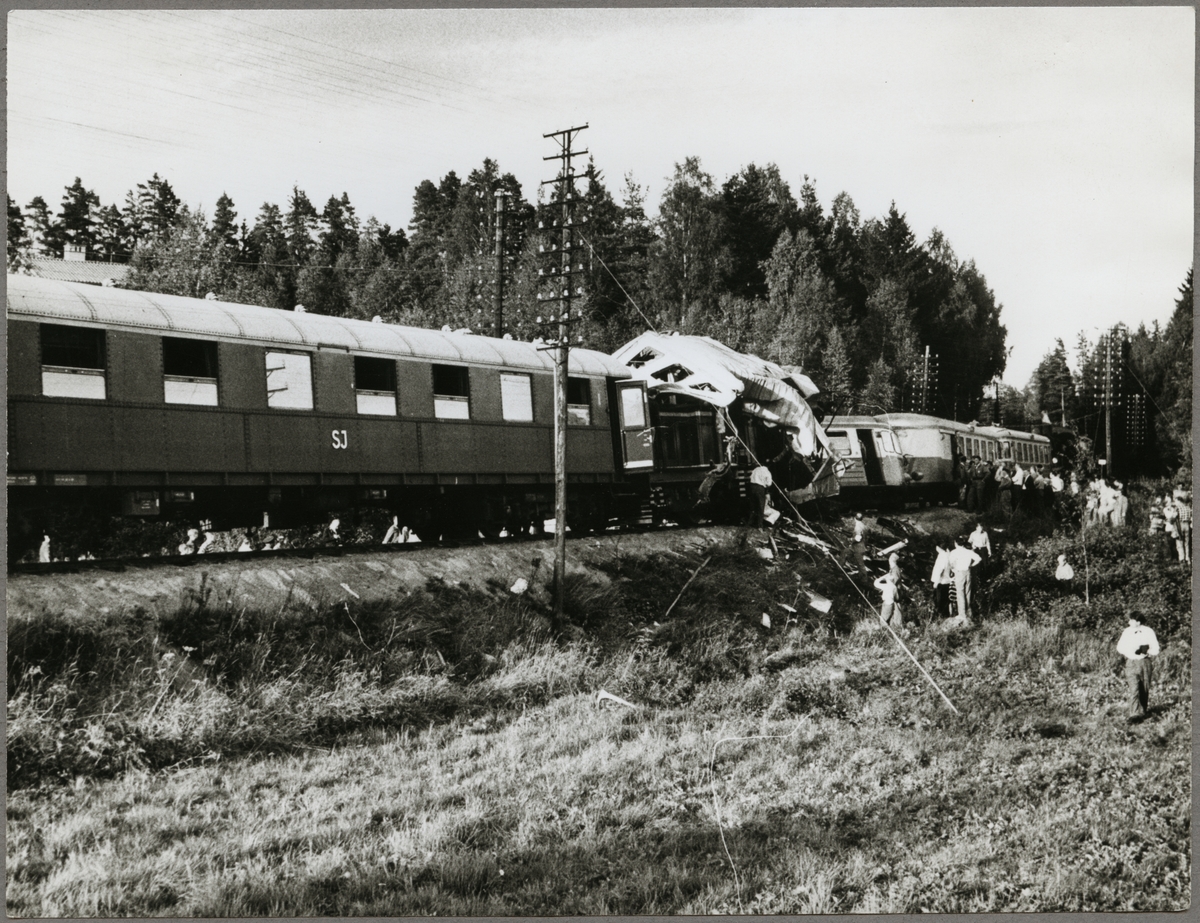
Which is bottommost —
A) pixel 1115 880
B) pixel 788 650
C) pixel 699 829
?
pixel 1115 880

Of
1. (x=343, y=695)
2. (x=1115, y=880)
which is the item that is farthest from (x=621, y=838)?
(x=1115, y=880)

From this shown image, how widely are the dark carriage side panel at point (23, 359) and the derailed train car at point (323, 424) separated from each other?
12 millimetres

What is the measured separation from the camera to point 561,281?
7109mm

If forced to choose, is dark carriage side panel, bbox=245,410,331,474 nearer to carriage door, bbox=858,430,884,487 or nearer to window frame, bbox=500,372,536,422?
window frame, bbox=500,372,536,422

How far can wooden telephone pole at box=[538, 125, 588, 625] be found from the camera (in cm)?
678

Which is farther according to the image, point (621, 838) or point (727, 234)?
point (727, 234)

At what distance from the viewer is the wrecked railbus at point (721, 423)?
8234 mm

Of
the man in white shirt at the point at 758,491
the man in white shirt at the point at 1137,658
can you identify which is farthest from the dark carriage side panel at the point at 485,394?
the man in white shirt at the point at 1137,658

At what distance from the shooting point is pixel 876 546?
7.99 m

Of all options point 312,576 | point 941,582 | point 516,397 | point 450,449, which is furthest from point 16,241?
point 941,582

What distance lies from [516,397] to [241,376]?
2.35 metres

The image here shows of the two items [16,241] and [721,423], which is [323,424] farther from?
[721,423]

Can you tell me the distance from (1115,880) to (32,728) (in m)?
6.31

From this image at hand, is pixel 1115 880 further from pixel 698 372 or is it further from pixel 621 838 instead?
pixel 698 372
